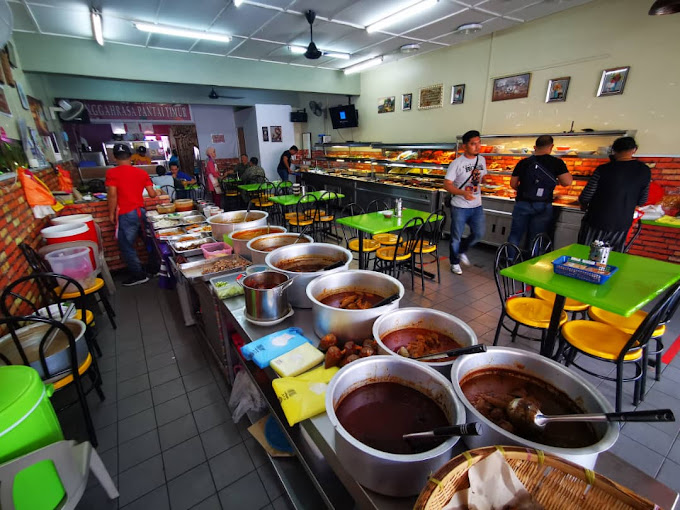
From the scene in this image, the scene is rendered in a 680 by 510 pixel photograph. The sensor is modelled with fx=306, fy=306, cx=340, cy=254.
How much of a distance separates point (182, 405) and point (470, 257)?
16.2ft

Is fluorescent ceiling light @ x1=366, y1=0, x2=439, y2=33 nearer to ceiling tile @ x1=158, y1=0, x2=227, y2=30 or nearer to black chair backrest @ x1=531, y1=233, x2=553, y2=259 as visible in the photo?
ceiling tile @ x1=158, y1=0, x2=227, y2=30

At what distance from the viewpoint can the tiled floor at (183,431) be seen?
6.11ft

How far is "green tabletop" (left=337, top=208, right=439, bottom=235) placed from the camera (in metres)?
3.99

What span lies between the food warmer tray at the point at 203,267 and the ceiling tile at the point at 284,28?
4476mm

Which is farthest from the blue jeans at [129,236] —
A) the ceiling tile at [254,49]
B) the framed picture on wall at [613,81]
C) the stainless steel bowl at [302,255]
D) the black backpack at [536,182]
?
the framed picture on wall at [613,81]

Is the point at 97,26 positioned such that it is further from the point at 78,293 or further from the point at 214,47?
the point at 78,293

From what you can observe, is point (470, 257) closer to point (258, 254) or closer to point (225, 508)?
point (258, 254)

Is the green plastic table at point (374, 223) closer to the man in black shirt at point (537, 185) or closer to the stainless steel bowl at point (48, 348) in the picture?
the man in black shirt at point (537, 185)

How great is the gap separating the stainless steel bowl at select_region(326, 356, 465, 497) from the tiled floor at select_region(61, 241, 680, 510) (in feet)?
4.30

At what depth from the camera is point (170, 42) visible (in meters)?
6.07

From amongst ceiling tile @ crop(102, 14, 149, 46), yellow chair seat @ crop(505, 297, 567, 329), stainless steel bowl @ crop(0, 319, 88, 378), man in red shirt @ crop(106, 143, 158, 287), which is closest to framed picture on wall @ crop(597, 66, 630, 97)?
yellow chair seat @ crop(505, 297, 567, 329)

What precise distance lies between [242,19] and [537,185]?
17.3 feet

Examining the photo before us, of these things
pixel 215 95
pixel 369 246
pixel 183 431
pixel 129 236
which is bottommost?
pixel 183 431

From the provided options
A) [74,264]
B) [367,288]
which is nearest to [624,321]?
[367,288]
